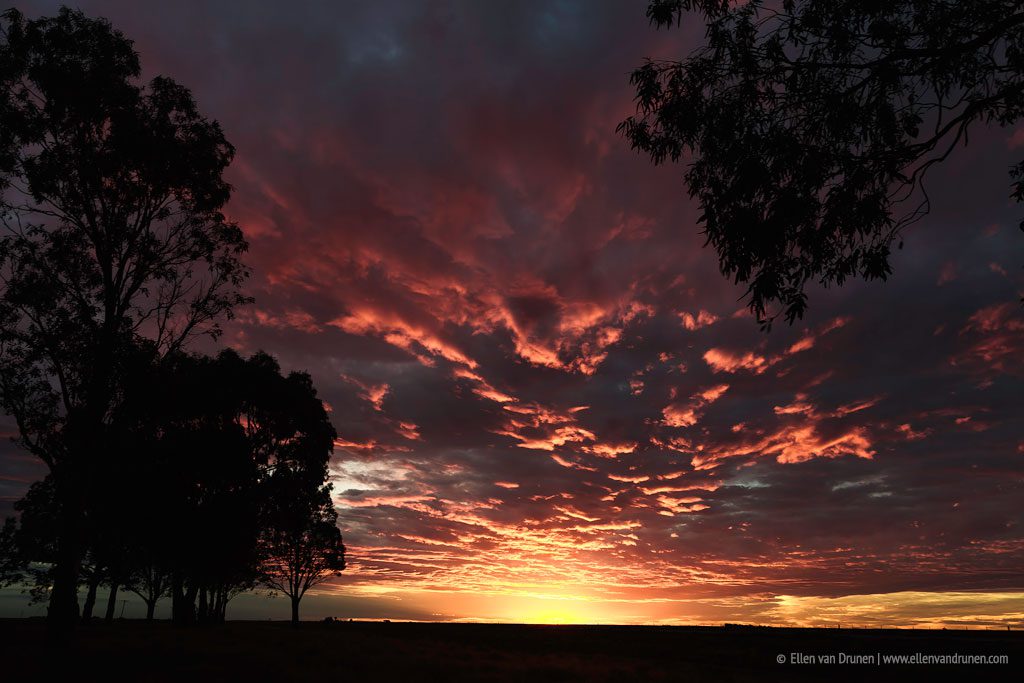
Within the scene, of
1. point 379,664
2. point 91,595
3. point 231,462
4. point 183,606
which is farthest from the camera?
point 91,595

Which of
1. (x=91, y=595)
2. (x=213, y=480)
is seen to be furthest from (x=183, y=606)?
(x=91, y=595)

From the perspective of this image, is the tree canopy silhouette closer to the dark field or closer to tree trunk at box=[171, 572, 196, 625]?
tree trunk at box=[171, 572, 196, 625]

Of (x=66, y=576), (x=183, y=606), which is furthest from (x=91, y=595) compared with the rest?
(x=66, y=576)

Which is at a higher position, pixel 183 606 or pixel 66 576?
pixel 66 576

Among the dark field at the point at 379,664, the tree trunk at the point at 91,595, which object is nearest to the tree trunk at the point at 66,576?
the dark field at the point at 379,664

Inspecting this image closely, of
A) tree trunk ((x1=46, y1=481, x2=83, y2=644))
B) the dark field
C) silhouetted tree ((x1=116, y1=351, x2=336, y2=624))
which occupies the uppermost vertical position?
silhouetted tree ((x1=116, y1=351, x2=336, y2=624))

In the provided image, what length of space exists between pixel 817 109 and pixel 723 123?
190cm

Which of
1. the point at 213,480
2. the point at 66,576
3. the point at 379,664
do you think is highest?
the point at 213,480

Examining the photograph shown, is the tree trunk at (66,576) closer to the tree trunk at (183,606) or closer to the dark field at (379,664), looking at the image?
the dark field at (379,664)

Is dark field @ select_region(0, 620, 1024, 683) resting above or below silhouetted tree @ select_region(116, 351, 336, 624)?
below

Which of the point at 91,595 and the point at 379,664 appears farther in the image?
the point at 91,595

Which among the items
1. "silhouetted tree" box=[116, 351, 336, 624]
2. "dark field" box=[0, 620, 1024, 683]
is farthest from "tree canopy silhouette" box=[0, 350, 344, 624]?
"dark field" box=[0, 620, 1024, 683]

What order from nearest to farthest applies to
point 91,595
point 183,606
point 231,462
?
point 231,462 < point 183,606 < point 91,595

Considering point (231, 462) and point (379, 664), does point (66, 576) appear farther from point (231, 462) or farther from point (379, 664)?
point (231, 462)
